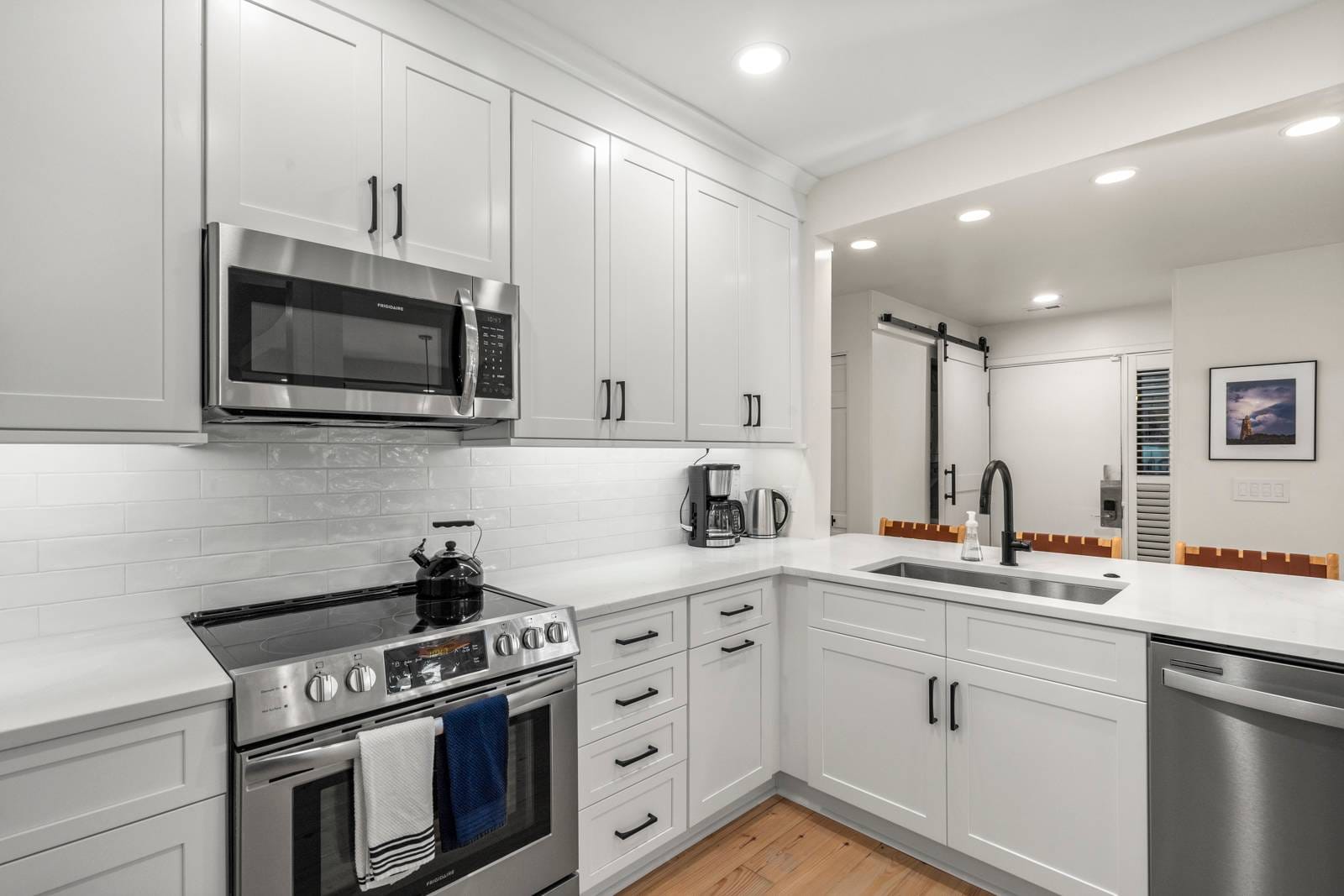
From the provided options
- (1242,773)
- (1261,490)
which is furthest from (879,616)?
(1261,490)

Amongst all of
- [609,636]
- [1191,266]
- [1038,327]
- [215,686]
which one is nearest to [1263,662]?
[609,636]

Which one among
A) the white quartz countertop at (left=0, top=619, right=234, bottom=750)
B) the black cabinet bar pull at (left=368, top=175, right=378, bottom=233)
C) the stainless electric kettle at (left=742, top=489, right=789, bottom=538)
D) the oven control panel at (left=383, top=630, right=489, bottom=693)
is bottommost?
the oven control panel at (left=383, top=630, right=489, bottom=693)

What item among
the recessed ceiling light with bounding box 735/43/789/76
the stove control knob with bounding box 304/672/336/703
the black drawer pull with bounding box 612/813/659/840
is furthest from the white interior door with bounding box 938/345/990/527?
the stove control knob with bounding box 304/672/336/703

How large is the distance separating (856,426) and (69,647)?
4150 mm

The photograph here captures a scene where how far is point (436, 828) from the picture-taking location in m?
1.50

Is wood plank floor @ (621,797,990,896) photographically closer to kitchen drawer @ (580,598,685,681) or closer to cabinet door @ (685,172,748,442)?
kitchen drawer @ (580,598,685,681)

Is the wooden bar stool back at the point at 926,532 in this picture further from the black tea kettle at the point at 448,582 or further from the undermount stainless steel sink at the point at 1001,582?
the black tea kettle at the point at 448,582

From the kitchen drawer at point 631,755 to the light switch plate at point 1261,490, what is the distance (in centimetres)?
360

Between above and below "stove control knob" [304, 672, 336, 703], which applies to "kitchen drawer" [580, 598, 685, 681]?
below

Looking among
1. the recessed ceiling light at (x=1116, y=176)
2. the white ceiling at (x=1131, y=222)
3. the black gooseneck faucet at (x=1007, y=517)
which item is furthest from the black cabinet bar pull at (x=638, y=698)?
the recessed ceiling light at (x=1116, y=176)

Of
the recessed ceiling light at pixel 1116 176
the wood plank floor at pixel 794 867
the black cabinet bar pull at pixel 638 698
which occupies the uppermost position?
the recessed ceiling light at pixel 1116 176

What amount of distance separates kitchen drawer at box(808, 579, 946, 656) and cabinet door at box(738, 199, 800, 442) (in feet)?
2.63

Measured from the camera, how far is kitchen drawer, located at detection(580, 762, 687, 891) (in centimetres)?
188

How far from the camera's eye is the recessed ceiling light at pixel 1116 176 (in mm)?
2439
